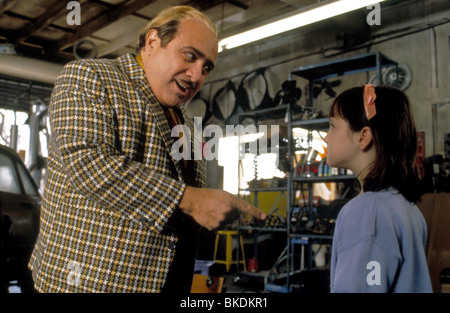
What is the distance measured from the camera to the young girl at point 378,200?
94 centimetres

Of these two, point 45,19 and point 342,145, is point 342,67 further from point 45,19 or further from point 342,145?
point 45,19

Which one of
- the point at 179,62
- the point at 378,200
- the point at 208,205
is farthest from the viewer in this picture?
the point at 179,62

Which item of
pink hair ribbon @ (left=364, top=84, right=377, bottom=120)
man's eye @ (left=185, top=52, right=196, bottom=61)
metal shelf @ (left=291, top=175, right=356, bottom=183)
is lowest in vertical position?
metal shelf @ (left=291, top=175, right=356, bottom=183)

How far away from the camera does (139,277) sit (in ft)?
3.26

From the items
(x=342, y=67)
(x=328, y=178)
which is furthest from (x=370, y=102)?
(x=342, y=67)

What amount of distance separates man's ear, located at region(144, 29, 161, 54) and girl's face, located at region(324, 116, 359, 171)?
1.89 ft

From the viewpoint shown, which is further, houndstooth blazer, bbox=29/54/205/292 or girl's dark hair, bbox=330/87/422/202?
girl's dark hair, bbox=330/87/422/202

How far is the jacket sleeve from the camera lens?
88 centimetres

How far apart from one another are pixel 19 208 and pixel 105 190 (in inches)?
113

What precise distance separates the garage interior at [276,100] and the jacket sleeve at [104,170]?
7.02ft

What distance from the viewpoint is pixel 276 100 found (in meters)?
6.01

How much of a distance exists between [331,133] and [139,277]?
71cm

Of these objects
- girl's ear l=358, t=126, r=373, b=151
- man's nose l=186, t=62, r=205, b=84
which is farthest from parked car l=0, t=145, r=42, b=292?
girl's ear l=358, t=126, r=373, b=151

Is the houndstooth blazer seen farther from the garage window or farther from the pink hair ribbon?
the garage window
